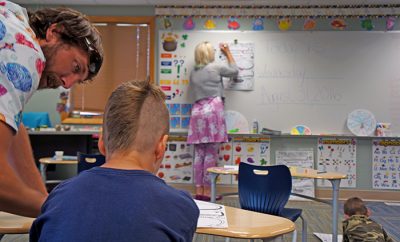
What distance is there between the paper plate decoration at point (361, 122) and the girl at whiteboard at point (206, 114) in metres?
1.71

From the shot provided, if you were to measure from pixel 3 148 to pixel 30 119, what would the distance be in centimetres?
492

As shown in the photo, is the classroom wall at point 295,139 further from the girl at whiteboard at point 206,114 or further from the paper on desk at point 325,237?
the paper on desk at point 325,237

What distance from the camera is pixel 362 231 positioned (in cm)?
207

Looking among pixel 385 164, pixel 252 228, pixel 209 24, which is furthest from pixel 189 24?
pixel 252 228

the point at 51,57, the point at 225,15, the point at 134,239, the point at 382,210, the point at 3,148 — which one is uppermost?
the point at 225,15

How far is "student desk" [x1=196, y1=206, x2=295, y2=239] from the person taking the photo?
1.21m

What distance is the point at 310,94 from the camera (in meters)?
5.16

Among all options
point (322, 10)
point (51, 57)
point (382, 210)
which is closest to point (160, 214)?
point (51, 57)

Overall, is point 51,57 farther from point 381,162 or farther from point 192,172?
point 381,162

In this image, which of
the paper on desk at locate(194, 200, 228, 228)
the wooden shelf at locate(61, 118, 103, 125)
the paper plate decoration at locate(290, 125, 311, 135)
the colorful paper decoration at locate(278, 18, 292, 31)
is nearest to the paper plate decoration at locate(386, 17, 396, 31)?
the colorful paper decoration at locate(278, 18, 292, 31)

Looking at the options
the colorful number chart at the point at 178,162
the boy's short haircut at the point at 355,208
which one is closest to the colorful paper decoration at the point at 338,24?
the colorful number chart at the point at 178,162

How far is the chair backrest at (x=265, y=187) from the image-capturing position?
232cm

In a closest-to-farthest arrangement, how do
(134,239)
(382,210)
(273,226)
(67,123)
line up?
(134,239) → (273,226) → (382,210) → (67,123)

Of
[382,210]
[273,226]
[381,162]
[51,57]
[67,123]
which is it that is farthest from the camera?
→ [67,123]
